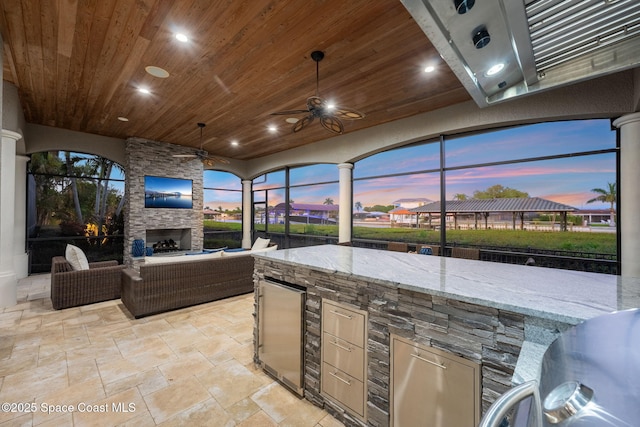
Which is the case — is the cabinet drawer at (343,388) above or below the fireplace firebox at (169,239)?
below

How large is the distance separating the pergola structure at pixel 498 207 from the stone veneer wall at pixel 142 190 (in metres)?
5.89

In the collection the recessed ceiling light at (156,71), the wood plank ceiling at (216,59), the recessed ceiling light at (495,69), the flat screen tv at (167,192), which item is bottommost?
the flat screen tv at (167,192)

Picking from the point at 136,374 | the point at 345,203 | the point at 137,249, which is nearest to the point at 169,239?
the point at 137,249

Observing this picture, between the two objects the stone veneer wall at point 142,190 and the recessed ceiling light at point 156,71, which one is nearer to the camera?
the recessed ceiling light at point 156,71

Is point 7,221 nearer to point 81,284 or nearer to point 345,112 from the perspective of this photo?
point 81,284

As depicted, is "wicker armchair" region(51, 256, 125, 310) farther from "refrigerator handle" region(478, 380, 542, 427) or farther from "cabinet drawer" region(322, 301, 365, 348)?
"refrigerator handle" region(478, 380, 542, 427)

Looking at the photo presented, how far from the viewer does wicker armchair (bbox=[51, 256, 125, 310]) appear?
3.70 meters

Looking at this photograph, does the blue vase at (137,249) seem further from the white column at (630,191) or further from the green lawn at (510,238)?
the white column at (630,191)

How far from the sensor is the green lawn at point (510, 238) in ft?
11.4

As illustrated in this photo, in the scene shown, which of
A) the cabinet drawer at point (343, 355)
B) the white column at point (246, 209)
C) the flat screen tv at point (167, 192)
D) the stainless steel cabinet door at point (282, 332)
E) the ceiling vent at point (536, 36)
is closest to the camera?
the ceiling vent at point (536, 36)

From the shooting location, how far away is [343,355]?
1826 millimetres

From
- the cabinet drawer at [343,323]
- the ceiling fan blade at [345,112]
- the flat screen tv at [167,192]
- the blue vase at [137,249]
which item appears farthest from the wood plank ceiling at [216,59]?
the blue vase at [137,249]

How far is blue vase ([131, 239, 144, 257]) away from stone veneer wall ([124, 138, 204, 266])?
0.33 ft

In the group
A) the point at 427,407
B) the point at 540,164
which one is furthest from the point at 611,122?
the point at 427,407
